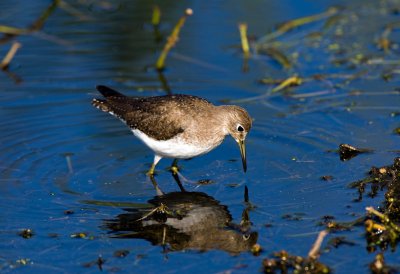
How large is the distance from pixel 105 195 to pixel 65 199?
48 centimetres

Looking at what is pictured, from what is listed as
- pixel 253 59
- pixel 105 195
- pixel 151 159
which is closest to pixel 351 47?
pixel 253 59

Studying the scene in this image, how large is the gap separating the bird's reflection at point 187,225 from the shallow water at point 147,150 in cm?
9

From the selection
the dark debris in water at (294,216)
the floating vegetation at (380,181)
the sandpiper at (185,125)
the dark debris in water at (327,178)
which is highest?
the sandpiper at (185,125)

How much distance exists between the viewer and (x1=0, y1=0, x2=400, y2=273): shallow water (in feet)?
25.9

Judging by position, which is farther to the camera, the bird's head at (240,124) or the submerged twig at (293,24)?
the submerged twig at (293,24)

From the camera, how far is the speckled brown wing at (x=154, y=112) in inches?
386

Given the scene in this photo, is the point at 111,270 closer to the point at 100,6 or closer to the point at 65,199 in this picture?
the point at 65,199

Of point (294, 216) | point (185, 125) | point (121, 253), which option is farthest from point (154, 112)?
point (121, 253)

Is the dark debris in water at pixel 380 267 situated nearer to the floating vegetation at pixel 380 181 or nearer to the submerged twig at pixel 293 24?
the floating vegetation at pixel 380 181

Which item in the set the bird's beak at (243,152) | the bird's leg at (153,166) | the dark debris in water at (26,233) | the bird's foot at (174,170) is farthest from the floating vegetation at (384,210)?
the dark debris in water at (26,233)

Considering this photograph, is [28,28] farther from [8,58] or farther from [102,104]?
[102,104]

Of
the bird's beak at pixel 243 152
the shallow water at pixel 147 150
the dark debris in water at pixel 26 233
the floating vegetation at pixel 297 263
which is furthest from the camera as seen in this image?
the bird's beak at pixel 243 152

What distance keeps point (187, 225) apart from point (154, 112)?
2.07 m

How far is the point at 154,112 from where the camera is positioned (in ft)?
32.9
